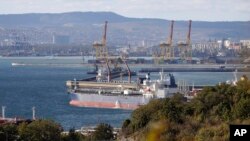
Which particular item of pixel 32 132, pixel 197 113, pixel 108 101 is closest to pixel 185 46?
pixel 108 101

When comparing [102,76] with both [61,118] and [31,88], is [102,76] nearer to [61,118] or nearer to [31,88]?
[31,88]

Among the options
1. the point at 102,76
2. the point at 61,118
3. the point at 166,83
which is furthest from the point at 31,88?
the point at 61,118

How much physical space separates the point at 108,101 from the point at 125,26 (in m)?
64.9

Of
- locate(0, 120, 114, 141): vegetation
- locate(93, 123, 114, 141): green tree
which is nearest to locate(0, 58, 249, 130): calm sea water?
locate(93, 123, 114, 141): green tree

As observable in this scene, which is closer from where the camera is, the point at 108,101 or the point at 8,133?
the point at 8,133

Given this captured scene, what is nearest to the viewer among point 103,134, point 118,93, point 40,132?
point 40,132

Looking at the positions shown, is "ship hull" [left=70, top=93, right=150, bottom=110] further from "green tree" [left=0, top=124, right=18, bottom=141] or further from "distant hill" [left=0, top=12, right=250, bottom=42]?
"distant hill" [left=0, top=12, right=250, bottom=42]

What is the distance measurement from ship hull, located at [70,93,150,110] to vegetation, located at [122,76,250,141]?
9177 millimetres

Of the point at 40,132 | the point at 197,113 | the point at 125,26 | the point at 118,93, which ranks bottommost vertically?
the point at 118,93

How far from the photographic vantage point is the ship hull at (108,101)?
54.5 ft

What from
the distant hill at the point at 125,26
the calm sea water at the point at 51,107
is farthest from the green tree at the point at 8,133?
the distant hill at the point at 125,26

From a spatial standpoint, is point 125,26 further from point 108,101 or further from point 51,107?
point 51,107

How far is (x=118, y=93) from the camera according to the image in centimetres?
1744

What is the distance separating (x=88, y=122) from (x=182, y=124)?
7.18 m
